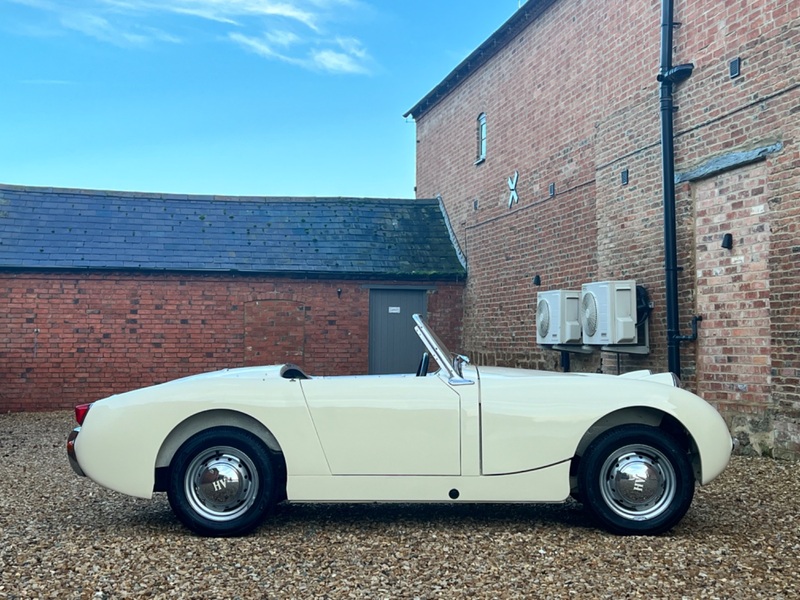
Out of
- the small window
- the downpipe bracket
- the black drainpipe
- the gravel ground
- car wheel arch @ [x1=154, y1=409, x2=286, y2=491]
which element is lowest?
the gravel ground

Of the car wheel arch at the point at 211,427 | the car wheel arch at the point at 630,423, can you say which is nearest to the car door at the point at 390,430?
the car wheel arch at the point at 211,427

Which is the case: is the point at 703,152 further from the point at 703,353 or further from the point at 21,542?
the point at 21,542

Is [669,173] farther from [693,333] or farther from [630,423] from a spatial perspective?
[630,423]

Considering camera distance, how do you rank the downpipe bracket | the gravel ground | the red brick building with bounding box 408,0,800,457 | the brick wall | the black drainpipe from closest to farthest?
the gravel ground
the red brick building with bounding box 408,0,800,457
the downpipe bracket
the black drainpipe
the brick wall

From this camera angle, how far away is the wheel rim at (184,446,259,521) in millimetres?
4785

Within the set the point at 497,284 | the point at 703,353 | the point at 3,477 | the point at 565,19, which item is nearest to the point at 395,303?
the point at 497,284

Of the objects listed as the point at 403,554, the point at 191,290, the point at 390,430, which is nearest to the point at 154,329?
the point at 191,290

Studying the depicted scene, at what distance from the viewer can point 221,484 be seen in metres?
4.79

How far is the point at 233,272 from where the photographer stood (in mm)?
14961

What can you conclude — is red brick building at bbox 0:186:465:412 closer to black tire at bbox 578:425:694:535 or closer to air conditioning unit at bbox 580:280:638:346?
air conditioning unit at bbox 580:280:638:346

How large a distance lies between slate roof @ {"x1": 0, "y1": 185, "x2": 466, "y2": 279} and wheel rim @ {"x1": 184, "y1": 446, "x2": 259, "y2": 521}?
34.1ft

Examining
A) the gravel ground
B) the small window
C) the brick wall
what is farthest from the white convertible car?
the small window

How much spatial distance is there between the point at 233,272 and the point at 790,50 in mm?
10068

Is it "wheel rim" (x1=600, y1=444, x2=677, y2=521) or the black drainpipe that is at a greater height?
the black drainpipe
